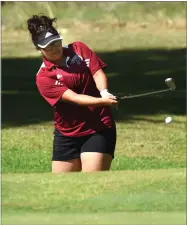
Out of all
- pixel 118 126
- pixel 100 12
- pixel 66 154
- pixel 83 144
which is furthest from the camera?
pixel 100 12

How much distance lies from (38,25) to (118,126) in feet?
26.3

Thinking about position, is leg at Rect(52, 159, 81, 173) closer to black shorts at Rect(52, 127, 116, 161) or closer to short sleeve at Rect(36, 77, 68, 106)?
black shorts at Rect(52, 127, 116, 161)

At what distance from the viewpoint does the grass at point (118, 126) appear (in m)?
5.95

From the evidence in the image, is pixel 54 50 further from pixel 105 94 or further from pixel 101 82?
pixel 105 94

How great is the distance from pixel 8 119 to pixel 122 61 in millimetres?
14930

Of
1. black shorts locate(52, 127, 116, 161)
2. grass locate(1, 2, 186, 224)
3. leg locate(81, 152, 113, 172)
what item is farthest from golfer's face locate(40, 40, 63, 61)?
grass locate(1, 2, 186, 224)

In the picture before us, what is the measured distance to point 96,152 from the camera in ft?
25.2

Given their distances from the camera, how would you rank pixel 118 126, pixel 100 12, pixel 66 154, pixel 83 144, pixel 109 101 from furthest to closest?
pixel 100 12, pixel 118 126, pixel 66 154, pixel 83 144, pixel 109 101

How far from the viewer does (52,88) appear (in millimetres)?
7645

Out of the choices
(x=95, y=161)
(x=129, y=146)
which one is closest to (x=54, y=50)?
(x=95, y=161)

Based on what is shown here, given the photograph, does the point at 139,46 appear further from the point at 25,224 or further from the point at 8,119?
the point at 25,224

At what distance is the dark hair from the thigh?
2.83 ft

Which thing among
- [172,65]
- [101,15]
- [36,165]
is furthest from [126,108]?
[101,15]

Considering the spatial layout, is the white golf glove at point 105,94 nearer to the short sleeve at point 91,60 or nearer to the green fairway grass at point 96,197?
the short sleeve at point 91,60
